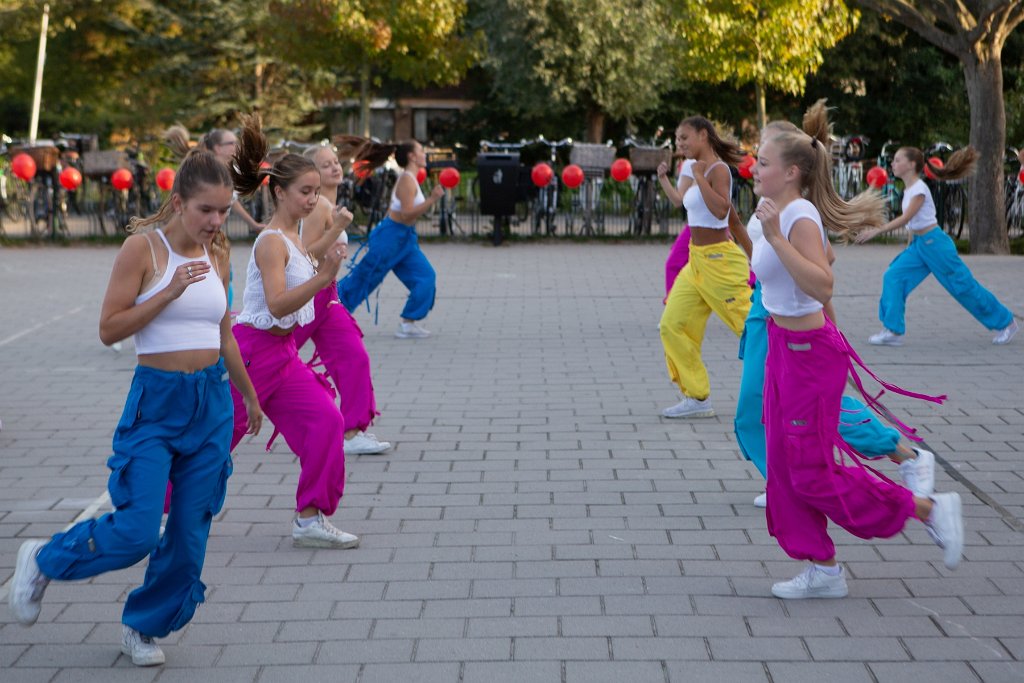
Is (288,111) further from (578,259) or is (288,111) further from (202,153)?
(202,153)

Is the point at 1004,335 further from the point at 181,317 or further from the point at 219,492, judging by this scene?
the point at 181,317

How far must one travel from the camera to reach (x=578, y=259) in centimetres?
1731

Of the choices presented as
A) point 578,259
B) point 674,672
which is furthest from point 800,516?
point 578,259

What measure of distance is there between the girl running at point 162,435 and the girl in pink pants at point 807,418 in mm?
1880

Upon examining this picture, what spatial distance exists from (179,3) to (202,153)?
3549cm

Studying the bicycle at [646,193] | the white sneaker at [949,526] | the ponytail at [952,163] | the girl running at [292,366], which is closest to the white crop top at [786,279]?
the white sneaker at [949,526]

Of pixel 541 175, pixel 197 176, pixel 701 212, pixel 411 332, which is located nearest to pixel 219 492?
pixel 197 176

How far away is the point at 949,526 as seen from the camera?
14.3 feet

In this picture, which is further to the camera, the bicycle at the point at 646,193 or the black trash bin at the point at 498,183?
the bicycle at the point at 646,193

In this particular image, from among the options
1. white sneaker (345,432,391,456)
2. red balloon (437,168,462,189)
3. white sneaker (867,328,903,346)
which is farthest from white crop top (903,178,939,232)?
red balloon (437,168,462,189)

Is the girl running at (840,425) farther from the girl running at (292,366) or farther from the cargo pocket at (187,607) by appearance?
the cargo pocket at (187,607)

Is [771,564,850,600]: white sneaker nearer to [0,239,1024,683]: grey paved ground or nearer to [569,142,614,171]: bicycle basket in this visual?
[0,239,1024,683]: grey paved ground

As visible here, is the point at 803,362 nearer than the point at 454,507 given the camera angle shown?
Yes

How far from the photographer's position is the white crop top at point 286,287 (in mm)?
5176
